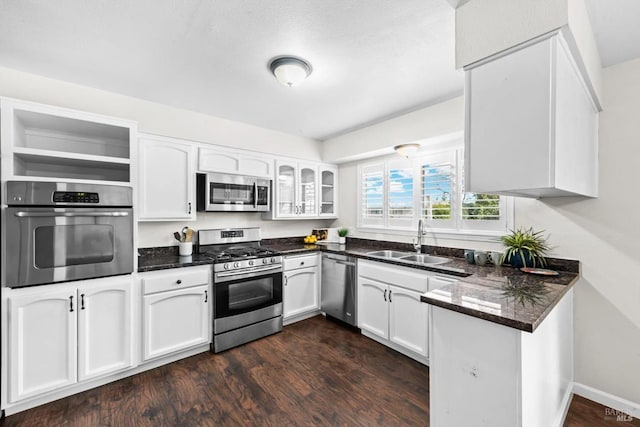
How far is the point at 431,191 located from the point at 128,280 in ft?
10.2

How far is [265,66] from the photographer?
6.89ft

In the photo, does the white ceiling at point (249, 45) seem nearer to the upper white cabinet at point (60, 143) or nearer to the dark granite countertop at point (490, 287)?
the upper white cabinet at point (60, 143)

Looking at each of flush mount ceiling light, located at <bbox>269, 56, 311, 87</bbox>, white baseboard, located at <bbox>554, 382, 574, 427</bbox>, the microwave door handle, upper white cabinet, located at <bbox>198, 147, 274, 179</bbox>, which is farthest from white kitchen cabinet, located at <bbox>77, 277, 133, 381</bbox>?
white baseboard, located at <bbox>554, 382, 574, 427</bbox>

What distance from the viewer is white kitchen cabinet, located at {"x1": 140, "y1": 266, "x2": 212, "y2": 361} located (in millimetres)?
2377

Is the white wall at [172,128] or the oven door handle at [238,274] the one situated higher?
the white wall at [172,128]

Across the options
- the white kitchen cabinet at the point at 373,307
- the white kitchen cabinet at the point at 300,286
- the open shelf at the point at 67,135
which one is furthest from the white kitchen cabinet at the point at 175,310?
the white kitchen cabinet at the point at 373,307

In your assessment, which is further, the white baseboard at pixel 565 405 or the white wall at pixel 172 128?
the white wall at pixel 172 128

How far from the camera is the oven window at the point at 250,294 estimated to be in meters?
2.81

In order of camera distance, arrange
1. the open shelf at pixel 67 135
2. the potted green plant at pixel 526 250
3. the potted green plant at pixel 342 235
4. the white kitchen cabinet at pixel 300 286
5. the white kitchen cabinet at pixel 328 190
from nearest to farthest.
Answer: the open shelf at pixel 67 135
the potted green plant at pixel 526 250
the white kitchen cabinet at pixel 300 286
the potted green plant at pixel 342 235
the white kitchen cabinet at pixel 328 190

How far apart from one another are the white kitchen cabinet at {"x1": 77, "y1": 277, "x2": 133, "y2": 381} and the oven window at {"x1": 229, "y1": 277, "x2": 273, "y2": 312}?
34.3 inches

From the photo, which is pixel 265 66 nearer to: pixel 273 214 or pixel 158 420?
pixel 273 214

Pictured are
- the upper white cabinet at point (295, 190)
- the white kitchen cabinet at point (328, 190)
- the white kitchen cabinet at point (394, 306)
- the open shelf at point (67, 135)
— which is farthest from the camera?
the white kitchen cabinet at point (328, 190)

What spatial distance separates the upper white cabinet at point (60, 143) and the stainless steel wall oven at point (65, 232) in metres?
0.11

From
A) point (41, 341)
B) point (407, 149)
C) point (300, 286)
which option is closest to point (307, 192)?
point (300, 286)
